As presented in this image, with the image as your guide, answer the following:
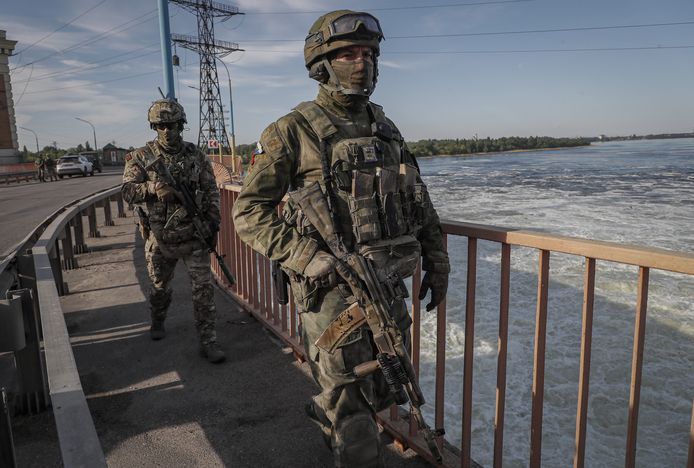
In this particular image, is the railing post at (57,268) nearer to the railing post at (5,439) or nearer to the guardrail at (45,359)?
the guardrail at (45,359)

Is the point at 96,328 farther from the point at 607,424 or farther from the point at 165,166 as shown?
the point at 607,424

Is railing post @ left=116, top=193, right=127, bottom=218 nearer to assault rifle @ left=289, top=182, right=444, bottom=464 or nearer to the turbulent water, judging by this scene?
the turbulent water

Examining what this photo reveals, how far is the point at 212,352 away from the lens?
396 centimetres

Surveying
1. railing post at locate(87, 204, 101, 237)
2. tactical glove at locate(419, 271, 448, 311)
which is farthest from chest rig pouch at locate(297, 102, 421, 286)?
railing post at locate(87, 204, 101, 237)

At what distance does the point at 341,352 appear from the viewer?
2.14 metres

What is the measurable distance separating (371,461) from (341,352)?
1.68 feet

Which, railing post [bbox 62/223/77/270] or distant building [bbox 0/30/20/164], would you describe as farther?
distant building [bbox 0/30/20/164]

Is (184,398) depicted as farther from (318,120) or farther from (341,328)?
(318,120)

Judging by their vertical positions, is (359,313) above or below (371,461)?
above

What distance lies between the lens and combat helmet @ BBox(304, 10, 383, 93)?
215 centimetres

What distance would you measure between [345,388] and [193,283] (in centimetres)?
241

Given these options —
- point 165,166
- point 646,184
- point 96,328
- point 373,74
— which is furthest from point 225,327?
point 646,184

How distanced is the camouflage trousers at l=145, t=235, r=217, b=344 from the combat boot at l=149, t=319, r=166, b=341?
0.17 feet

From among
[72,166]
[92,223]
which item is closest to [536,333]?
[92,223]
